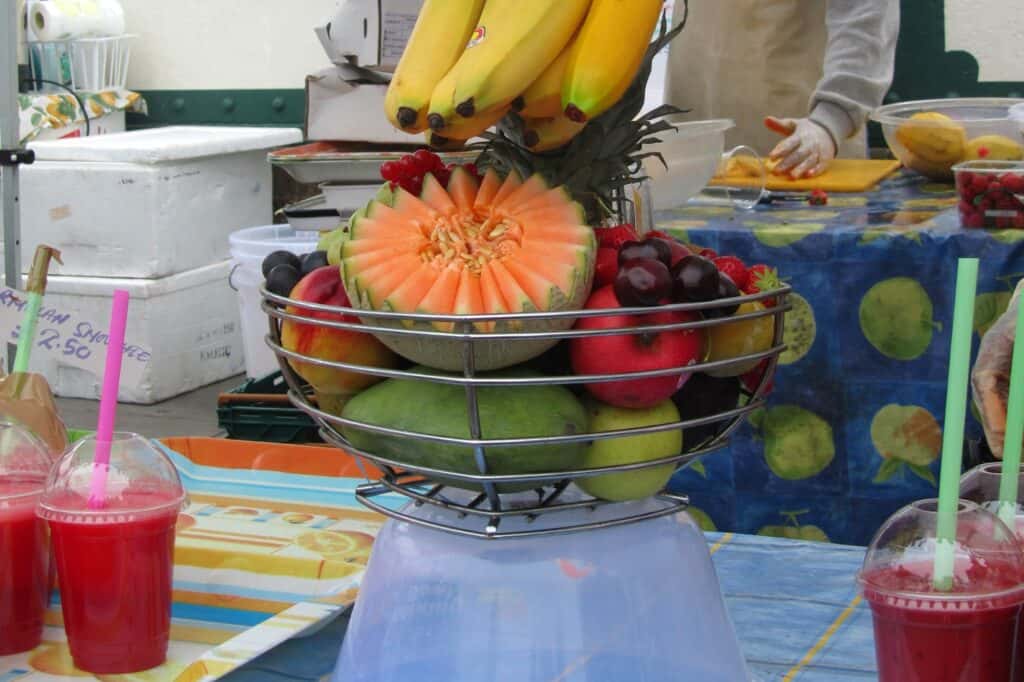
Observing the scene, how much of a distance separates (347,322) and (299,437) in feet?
5.06

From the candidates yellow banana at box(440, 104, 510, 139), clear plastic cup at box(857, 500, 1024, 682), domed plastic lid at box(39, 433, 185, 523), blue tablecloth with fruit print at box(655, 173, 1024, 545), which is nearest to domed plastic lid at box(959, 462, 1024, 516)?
clear plastic cup at box(857, 500, 1024, 682)

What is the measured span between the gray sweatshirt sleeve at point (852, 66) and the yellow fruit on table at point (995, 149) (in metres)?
0.31

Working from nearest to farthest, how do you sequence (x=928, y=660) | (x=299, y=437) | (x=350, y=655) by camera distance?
(x=928, y=660), (x=350, y=655), (x=299, y=437)

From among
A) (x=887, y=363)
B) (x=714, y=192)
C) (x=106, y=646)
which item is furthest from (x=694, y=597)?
(x=714, y=192)

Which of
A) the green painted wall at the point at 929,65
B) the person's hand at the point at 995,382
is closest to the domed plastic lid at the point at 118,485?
the person's hand at the point at 995,382

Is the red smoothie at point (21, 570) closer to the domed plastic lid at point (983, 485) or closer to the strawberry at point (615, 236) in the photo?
the strawberry at point (615, 236)

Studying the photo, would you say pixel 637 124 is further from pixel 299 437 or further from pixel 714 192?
pixel 714 192

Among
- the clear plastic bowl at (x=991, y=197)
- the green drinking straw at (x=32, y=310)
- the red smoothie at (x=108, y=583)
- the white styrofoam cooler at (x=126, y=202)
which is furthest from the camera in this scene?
the white styrofoam cooler at (x=126, y=202)

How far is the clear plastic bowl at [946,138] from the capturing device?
7.66ft

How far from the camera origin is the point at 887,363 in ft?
6.50

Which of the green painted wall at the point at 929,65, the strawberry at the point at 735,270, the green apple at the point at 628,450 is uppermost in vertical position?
the green painted wall at the point at 929,65

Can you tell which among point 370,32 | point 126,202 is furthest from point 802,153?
point 126,202

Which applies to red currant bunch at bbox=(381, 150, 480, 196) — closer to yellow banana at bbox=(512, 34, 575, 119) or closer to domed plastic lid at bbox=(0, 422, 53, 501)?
yellow banana at bbox=(512, 34, 575, 119)

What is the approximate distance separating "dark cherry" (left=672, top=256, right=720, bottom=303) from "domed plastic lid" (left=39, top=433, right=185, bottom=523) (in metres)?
0.37
